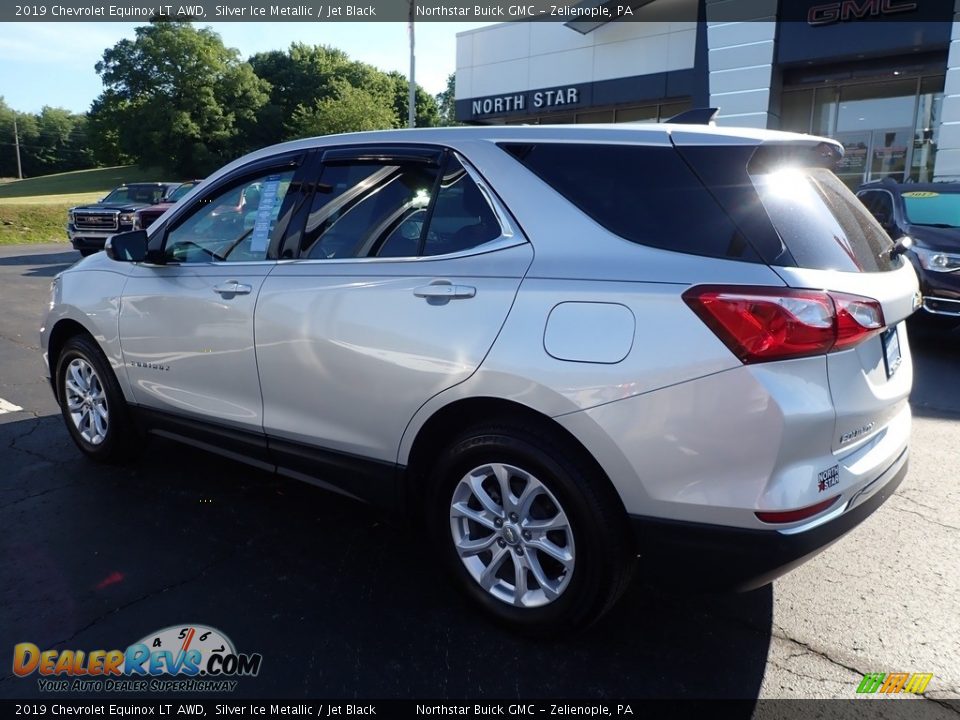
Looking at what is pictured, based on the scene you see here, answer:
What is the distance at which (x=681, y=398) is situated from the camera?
7.18 feet

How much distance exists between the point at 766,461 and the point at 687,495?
0.86 ft

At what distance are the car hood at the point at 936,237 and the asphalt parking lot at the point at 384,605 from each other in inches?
169

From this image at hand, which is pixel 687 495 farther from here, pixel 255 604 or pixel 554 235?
pixel 255 604

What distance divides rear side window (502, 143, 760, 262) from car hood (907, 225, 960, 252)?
6520mm

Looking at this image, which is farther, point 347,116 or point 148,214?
point 347,116

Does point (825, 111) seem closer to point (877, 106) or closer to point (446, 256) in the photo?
point (877, 106)

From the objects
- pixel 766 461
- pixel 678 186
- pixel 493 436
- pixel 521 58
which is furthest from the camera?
pixel 521 58

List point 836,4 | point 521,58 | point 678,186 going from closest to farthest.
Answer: point 678,186 → point 836,4 → point 521,58

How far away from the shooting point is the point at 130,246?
3900 millimetres

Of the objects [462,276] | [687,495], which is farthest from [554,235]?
[687,495]

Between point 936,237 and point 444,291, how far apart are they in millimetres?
7051

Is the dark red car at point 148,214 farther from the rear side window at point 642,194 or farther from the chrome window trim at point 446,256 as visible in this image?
the rear side window at point 642,194

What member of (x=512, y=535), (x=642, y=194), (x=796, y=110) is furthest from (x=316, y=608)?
(x=796, y=110)

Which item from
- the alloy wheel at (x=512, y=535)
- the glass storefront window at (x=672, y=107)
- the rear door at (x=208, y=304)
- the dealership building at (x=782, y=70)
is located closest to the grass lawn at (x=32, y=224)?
the dealership building at (x=782, y=70)
